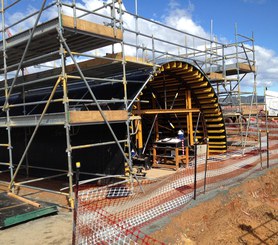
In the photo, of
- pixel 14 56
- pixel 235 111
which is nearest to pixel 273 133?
pixel 235 111

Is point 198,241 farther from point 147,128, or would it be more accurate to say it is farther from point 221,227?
point 147,128

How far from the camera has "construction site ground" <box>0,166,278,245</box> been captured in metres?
6.01

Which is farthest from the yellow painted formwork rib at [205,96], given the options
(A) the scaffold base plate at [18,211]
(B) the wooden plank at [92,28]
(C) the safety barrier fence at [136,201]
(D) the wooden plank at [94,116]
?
(A) the scaffold base plate at [18,211]

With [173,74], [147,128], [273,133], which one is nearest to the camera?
[173,74]

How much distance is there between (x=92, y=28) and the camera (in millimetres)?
7637

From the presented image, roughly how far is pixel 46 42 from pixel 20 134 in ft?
17.6

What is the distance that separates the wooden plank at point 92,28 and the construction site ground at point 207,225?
4.22 m

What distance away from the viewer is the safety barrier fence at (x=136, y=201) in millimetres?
5757

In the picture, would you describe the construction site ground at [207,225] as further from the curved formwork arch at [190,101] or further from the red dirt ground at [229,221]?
the curved formwork arch at [190,101]

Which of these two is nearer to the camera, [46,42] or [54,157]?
[46,42]

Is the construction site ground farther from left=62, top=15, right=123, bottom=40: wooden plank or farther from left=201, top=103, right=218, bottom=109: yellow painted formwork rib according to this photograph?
left=201, top=103, right=218, bottom=109: yellow painted formwork rib

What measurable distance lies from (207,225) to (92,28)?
516 centimetres

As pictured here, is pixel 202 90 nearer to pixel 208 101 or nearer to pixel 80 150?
pixel 208 101

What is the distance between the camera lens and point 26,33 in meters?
8.11
